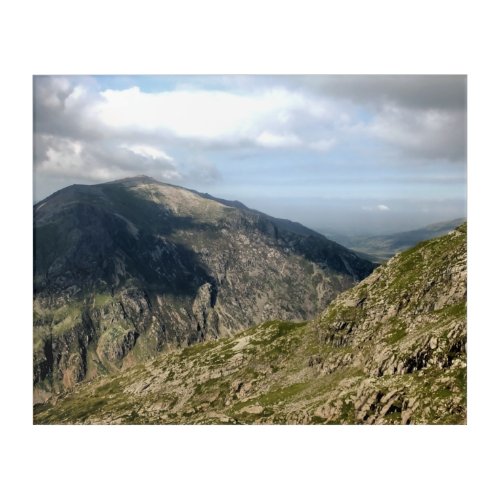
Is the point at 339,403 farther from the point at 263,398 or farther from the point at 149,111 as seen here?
the point at 149,111

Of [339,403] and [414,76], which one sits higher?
[414,76]
